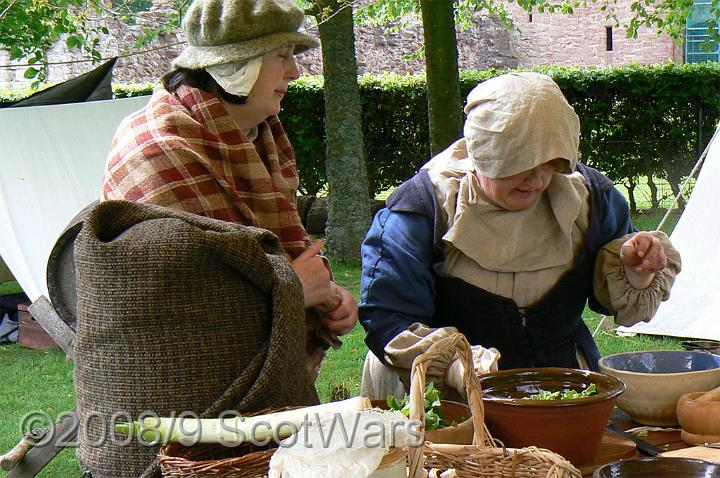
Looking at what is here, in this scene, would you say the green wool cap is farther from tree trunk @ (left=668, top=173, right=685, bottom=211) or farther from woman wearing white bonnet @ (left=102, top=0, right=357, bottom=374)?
tree trunk @ (left=668, top=173, right=685, bottom=211)

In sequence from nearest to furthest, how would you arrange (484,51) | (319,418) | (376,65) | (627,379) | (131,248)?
(319,418)
(131,248)
(627,379)
(376,65)
(484,51)

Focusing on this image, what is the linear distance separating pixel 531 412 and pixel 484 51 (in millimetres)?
20672

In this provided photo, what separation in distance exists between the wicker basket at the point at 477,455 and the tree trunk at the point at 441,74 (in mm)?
5890

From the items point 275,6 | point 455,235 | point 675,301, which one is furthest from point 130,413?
point 675,301

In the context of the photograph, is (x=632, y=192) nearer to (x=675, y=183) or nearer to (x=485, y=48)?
(x=675, y=183)

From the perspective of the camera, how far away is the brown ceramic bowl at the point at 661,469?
58.2 inches

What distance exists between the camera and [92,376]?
166 cm

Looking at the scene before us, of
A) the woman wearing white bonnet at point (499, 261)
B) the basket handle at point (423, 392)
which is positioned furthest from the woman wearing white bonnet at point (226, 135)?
the basket handle at point (423, 392)

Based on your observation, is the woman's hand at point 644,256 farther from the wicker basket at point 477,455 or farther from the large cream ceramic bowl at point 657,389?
the wicker basket at point 477,455

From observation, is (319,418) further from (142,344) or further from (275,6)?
(275,6)

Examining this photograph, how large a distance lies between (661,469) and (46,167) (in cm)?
482

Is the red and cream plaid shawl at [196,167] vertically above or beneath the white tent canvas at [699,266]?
above

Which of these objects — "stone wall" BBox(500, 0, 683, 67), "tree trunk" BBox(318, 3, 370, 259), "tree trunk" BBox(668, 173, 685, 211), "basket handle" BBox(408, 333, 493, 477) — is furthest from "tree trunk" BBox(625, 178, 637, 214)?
"stone wall" BBox(500, 0, 683, 67)

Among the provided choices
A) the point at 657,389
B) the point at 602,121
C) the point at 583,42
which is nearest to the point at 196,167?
the point at 657,389
